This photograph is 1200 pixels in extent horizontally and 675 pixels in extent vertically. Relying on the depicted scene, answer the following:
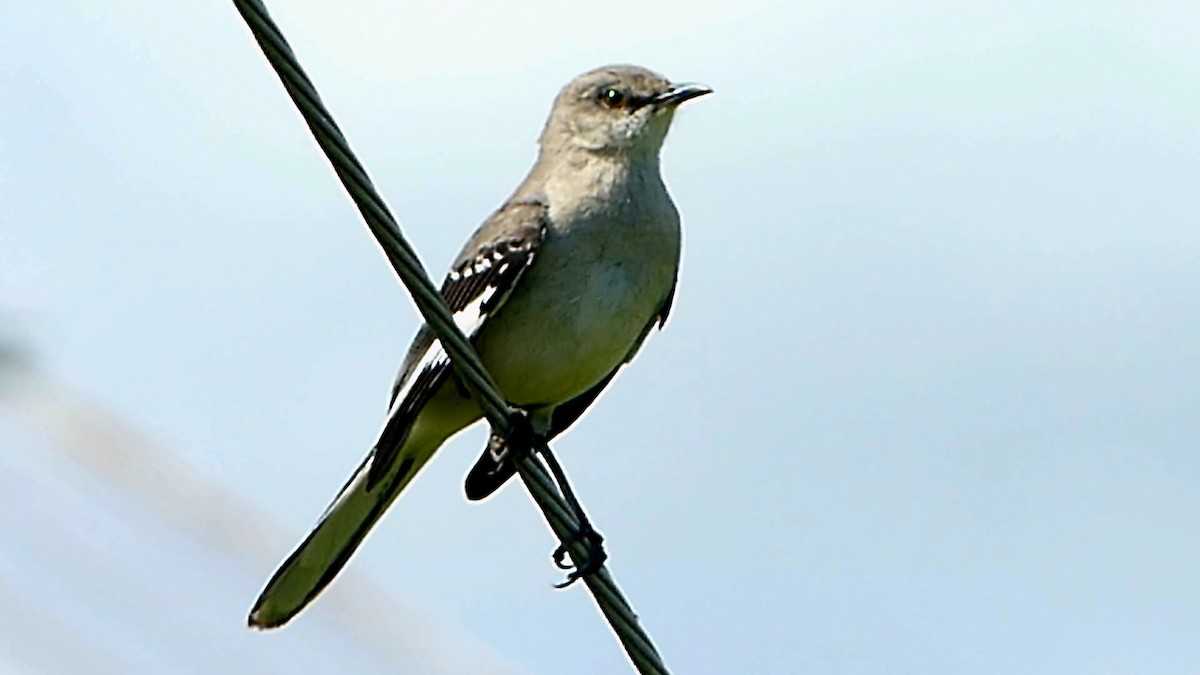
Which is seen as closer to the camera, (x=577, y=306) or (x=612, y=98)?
(x=577, y=306)

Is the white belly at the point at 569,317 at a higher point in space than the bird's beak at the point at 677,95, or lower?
lower

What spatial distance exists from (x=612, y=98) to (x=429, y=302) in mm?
3176

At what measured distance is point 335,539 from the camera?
645 centimetres

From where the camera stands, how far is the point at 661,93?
23.1ft

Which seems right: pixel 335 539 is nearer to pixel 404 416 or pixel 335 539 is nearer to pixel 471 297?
pixel 404 416

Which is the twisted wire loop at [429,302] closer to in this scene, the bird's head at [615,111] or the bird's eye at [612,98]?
the bird's head at [615,111]

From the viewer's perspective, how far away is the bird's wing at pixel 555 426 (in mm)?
6602

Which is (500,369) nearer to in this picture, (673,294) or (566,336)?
(566,336)

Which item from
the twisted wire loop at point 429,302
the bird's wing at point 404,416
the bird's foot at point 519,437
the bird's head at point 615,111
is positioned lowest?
the twisted wire loop at point 429,302

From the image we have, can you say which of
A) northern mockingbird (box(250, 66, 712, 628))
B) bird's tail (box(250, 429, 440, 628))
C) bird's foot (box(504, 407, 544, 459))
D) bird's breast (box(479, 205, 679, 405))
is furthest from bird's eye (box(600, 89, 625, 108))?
bird's foot (box(504, 407, 544, 459))

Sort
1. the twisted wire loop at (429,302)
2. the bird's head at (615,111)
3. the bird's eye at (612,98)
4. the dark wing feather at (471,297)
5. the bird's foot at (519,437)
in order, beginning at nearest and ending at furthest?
the twisted wire loop at (429,302) → the bird's foot at (519,437) → the dark wing feather at (471,297) → the bird's head at (615,111) → the bird's eye at (612,98)

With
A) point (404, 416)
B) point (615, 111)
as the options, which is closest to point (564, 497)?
point (404, 416)

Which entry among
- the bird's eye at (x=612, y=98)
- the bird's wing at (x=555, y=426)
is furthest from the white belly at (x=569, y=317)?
the bird's eye at (x=612, y=98)

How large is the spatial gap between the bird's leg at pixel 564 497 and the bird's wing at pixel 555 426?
13 cm
